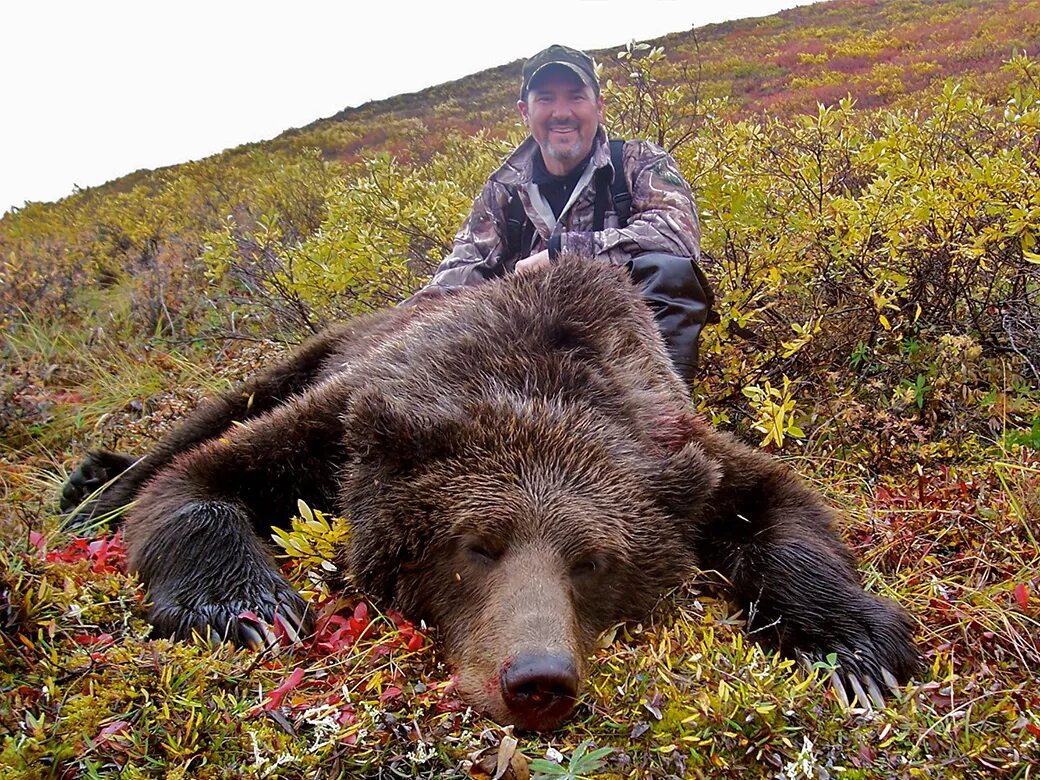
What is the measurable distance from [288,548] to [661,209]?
2.79m

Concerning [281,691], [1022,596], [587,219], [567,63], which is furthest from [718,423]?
[281,691]

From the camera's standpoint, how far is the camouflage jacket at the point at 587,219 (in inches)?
173

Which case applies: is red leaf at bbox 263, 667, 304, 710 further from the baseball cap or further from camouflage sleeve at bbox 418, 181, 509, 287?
the baseball cap

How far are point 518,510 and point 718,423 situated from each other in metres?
1.98

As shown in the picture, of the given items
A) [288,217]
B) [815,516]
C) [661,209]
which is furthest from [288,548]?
[288,217]

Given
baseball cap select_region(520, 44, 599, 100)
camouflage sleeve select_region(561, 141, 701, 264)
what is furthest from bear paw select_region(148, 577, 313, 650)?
baseball cap select_region(520, 44, 599, 100)

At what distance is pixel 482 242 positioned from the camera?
5152 millimetres

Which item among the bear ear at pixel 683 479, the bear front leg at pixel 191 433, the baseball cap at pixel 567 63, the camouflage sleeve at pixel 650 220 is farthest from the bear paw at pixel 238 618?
the baseball cap at pixel 567 63

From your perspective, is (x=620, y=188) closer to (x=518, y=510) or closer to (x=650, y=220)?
(x=650, y=220)

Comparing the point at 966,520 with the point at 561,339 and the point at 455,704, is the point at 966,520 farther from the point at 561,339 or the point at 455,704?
the point at 455,704

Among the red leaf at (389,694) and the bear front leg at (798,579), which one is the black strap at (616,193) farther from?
the red leaf at (389,694)

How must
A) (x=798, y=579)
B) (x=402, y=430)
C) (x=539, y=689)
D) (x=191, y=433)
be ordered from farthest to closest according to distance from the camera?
(x=191, y=433), (x=798, y=579), (x=402, y=430), (x=539, y=689)

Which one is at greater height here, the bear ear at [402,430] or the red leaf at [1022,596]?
the bear ear at [402,430]

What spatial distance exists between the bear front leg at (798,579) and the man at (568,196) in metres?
1.57
